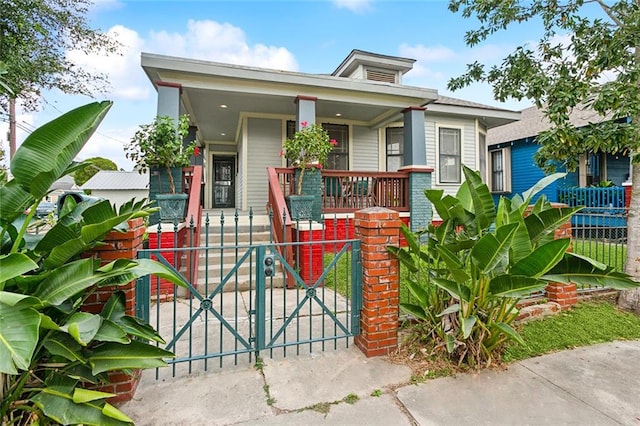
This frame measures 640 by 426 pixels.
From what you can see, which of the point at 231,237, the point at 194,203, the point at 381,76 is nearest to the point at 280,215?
the point at 231,237

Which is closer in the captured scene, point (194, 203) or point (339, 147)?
point (194, 203)

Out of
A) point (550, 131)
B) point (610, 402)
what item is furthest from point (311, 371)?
point (550, 131)

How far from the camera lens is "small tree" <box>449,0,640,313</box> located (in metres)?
3.96

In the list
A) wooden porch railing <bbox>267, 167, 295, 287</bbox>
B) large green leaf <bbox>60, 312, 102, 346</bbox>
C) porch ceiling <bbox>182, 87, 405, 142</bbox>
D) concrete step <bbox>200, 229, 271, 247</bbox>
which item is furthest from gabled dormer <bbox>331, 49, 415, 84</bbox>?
large green leaf <bbox>60, 312, 102, 346</bbox>

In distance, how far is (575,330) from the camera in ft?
11.8

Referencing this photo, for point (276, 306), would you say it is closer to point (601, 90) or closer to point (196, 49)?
point (601, 90)

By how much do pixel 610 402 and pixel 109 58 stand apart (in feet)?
49.4

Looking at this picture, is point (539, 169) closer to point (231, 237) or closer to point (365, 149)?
point (365, 149)

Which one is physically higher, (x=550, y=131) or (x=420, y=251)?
(x=550, y=131)

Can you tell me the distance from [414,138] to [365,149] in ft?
7.49

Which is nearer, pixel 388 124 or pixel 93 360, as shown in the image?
pixel 93 360

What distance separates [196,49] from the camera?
9250 millimetres

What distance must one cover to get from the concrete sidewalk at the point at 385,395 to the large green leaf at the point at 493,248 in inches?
38.4

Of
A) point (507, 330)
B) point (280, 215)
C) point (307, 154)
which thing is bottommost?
point (507, 330)
